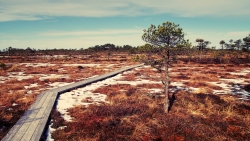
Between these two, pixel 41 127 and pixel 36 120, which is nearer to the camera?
pixel 41 127

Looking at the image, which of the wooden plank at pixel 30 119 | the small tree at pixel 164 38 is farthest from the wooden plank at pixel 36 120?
the small tree at pixel 164 38

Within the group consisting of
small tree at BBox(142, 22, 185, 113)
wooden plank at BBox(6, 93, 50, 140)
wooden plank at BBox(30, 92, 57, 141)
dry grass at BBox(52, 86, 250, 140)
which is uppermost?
small tree at BBox(142, 22, 185, 113)

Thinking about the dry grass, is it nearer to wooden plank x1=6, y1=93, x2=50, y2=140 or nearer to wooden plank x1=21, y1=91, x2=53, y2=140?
wooden plank x1=21, y1=91, x2=53, y2=140

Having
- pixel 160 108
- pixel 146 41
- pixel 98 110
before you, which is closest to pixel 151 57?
pixel 146 41

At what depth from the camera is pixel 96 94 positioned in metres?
16.4

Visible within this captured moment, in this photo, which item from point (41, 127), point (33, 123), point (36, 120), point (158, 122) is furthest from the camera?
point (158, 122)

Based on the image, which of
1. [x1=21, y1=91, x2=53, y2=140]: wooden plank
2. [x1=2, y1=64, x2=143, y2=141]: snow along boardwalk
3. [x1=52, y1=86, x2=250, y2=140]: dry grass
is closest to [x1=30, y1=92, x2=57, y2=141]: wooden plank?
[x1=2, y1=64, x2=143, y2=141]: snow along boardwalk

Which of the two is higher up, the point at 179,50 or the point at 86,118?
the point at 179,50

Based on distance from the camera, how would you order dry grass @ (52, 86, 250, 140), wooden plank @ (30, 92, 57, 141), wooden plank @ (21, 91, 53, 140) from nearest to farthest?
wooden plank @ (30, 92, 57, 141) → wooden plank @ (21, 91, 53, 140) → dry grass @ (52, 86, 250, 140)

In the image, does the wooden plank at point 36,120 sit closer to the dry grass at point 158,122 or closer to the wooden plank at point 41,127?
the wooden plank at point 41,127

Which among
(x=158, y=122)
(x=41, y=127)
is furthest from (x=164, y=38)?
(x=41, y=127)

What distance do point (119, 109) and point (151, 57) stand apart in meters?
3.77

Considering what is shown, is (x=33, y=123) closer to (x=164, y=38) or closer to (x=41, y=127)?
(x=41, y=127)

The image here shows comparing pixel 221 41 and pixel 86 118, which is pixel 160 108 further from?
pixel 221 41
